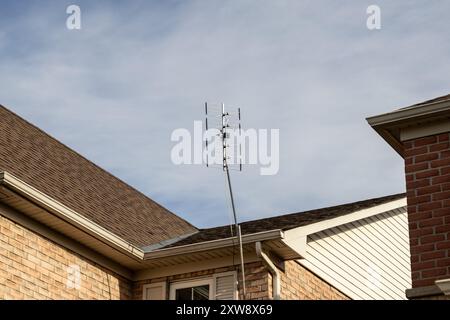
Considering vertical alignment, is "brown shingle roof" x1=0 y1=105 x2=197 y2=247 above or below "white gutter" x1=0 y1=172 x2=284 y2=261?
above

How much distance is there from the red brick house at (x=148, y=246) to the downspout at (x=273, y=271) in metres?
0.02

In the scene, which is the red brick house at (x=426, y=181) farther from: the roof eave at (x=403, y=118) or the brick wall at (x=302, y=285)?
the brick wall at (x=302, y=285)

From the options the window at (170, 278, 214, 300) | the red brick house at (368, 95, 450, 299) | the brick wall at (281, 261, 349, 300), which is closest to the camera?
the red brick house at (368, 95, 450, 299)

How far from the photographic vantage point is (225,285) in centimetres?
1717

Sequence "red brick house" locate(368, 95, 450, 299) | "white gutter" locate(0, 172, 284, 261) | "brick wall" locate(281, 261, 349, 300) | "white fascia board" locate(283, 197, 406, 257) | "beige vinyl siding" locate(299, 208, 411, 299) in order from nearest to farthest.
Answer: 1. "red brick house" locate(368, 95, 450, 299)
2. "white gutter" locate(0, 172, 284, 261)
3. "white fascia board" locate(283, 197, 406, 257)
4. "brick wall" locate(281, 261, 349, 300)
5. "beige vinyl siding" locate(299, 208, 411, 299)

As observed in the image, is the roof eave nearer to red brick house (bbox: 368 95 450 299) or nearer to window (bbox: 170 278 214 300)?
red brick house (bbox: 368 95 450 299)

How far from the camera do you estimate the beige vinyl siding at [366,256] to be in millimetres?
18516

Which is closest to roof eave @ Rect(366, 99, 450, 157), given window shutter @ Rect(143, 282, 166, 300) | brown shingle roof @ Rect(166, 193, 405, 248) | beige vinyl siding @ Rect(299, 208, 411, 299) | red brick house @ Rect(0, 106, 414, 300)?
red brick house @ Rect(0, 106, 414, 300)

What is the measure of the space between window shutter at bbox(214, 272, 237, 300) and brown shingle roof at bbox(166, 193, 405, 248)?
2.97 ft

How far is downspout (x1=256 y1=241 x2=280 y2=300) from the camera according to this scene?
53.5 ft

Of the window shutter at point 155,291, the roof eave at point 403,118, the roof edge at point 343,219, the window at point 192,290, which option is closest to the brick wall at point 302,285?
the roof edge at point 343,219

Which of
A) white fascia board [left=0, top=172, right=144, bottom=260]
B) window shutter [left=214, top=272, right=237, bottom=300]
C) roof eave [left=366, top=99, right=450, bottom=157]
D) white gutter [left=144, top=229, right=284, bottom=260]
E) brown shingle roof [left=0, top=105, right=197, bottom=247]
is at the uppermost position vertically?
brown shingle roof [left=0, top=105, right=197, bottom=247]

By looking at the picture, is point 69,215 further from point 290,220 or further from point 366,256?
point 366,256

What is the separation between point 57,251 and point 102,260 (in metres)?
1.14
